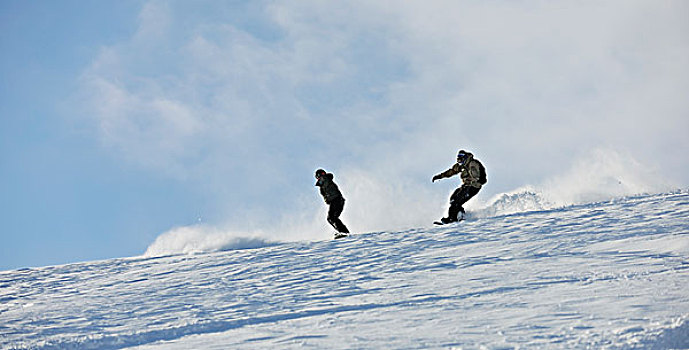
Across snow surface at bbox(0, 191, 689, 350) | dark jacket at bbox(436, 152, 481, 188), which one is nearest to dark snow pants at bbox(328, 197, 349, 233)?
snow surface at bbox(0, 191, 689, 350)

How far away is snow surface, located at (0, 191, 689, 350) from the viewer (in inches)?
219

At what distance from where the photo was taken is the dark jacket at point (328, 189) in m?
15.3

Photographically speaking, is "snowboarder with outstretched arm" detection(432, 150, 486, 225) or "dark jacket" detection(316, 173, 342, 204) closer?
"snowboarder with outstretched arm" detection(432, 150, 486, 225)

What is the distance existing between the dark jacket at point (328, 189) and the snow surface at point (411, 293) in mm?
2799

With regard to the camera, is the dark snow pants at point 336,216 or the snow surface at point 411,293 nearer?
the snow surface at point 411,293

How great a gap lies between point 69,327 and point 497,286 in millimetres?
5509

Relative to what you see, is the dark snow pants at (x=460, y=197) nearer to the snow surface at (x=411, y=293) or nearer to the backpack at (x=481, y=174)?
the backpack at (x=481, y=174)

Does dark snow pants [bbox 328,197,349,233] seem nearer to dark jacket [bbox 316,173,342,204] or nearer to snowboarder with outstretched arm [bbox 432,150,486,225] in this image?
dark jacket [bbox 316,173,342,204]

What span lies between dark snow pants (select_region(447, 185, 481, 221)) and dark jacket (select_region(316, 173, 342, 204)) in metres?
2.98

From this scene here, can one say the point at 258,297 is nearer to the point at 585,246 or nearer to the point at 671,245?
the point at 585,246

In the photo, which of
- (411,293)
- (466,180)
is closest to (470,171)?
(466,180)

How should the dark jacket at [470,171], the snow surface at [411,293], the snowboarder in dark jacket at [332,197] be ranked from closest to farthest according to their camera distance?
the snow surface at [411,293] < the dark jacket at [470,171] < the snowboarder in dark jacket at [332,197]

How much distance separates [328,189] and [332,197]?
9.3 inches

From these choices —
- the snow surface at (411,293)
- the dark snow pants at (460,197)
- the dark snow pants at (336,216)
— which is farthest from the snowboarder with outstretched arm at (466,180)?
the dark snow pants at (336,216)
